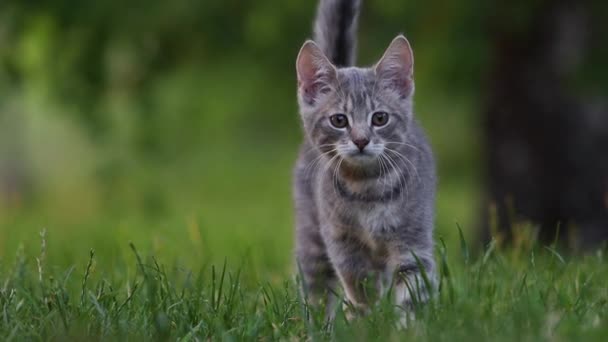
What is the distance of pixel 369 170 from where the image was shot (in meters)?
4.77

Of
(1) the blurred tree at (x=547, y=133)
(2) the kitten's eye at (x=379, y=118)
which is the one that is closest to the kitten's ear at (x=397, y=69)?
(2) the kitten's eye at (x=379, y=118)

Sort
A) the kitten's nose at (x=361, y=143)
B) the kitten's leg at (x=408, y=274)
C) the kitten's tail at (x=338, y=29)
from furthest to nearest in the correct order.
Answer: the kitten's tail at (x=338, y=29), the kitten's nose at (x=361, y=143), the kitten's leg at (x=408, y=274)

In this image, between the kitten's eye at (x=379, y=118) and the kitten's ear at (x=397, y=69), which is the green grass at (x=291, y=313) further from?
the kitten's ear at (x=397, y=69)

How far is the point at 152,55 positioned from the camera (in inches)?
344

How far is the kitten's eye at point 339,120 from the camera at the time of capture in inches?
188

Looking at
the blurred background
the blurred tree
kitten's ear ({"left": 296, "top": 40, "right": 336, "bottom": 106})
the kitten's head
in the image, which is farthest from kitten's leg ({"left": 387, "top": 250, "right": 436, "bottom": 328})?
the blurred tree

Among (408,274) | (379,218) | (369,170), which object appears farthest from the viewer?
(369,170)

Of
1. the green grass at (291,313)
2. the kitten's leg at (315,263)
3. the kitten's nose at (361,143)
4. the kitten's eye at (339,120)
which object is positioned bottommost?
the kitten's leg at (315,263)

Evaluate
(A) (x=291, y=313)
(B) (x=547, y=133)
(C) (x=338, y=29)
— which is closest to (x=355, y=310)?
(A) (x=291, y=313)

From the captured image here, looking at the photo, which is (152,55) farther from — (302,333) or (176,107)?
(302,333)

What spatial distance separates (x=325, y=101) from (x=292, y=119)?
545 cm

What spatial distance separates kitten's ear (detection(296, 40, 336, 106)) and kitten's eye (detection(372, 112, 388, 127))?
0.32 meters

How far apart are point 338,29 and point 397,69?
650 millimetres

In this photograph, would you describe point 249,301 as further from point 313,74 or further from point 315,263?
point 313,74
